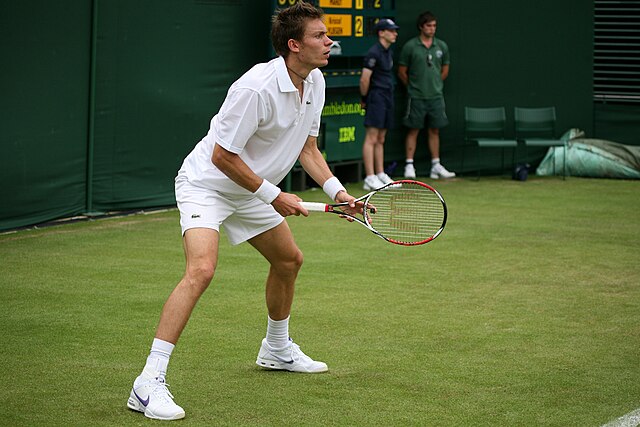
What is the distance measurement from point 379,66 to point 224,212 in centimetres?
877

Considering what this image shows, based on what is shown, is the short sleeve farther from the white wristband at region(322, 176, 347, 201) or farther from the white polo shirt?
the white wristband at region(322, 176, 347, 201)

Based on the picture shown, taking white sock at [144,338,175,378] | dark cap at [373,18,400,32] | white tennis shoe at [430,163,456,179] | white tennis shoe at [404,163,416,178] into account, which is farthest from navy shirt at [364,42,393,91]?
white sock at [144,338,175,378]

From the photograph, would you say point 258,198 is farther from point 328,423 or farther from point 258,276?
point 258,276

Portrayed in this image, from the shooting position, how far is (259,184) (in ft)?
17.8

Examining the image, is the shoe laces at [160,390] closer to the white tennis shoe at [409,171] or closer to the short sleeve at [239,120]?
the short sleeve at [239,120]

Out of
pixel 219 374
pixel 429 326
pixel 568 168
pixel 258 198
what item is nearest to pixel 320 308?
pixel 429 326

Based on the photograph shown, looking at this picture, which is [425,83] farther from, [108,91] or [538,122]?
[108,91]

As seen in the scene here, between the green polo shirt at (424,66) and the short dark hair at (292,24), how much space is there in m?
9.69

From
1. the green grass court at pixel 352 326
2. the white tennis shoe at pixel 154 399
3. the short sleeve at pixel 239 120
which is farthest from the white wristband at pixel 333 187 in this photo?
the white tennis shoe at pixel 154 399

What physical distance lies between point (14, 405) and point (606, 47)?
13631 mm

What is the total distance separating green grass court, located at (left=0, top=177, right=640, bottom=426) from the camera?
5480 mm

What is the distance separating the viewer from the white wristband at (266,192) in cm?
542

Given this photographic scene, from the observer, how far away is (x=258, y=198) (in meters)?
5.56

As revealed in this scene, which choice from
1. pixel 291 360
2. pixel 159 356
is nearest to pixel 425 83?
pixel 291 360
